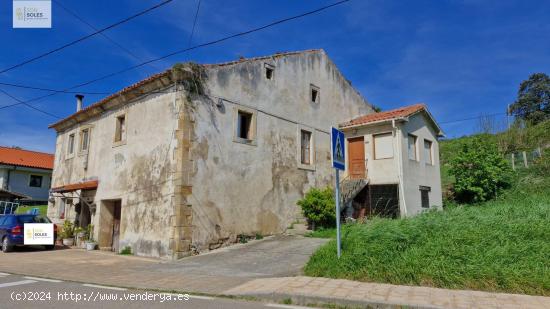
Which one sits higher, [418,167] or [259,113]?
[259,113]

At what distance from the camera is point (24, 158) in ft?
109

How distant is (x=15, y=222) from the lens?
14.7 metres

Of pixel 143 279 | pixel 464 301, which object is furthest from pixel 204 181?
pixel 464 301

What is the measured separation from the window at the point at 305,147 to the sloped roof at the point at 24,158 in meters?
26.0

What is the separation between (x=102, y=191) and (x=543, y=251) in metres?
14.4

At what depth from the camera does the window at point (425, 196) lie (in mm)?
18141

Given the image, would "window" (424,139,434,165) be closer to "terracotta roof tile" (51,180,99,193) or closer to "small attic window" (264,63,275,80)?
"small attic window" (264,63,275,80)

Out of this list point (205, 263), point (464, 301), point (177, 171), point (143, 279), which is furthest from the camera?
point (177, 171)

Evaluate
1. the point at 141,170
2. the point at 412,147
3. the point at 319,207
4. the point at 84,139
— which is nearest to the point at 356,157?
the point at 412,147

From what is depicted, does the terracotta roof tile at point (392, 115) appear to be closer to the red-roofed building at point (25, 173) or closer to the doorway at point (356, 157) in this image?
the doorway at point (356, 157)

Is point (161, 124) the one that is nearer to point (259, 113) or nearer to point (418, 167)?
point (259, 113)

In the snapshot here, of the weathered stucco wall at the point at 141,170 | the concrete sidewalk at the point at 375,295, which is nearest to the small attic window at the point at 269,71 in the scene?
the weathered stucco wall at the point at 141,170

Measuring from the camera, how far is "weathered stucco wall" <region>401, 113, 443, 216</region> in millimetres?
17141

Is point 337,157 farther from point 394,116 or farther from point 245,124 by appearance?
point 394,116
